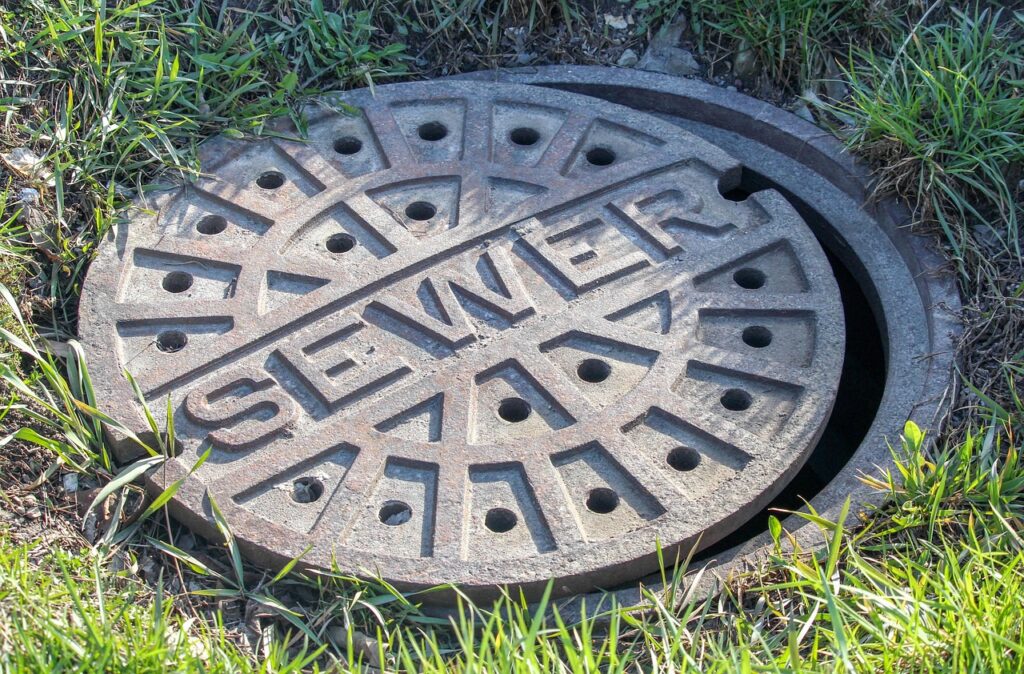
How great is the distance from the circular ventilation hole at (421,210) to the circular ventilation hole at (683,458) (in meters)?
0.85

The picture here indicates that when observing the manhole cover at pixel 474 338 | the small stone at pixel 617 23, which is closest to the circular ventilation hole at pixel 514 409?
the manhole cover at pixel 474 338

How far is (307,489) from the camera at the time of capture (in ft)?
7.13

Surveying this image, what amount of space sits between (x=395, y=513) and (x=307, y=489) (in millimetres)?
177

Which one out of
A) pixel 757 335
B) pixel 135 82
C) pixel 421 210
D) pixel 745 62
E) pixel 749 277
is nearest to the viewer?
pixel 757 335

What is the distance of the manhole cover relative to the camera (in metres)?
2.12

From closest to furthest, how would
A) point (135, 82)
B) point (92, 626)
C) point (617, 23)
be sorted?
point (92, 626), point (135, 82), point (617, 23)

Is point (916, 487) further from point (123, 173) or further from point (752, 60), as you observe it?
point (123, 173)

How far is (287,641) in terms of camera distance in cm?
191

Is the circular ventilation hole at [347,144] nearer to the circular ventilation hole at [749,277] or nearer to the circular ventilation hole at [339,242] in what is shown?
the circular ventilation hole at [339,242]

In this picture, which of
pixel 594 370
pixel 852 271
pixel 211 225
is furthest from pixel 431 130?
pixel 852 271

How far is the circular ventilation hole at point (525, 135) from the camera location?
2857 mm

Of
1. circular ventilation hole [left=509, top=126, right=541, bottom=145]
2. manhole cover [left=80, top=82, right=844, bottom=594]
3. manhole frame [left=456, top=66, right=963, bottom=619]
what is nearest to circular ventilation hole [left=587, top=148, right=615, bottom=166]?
manhole cover [left=80, top=82, right=844, bottom=594]

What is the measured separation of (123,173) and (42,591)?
1143mm

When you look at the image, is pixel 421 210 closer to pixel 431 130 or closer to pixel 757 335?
pixel 431 130
